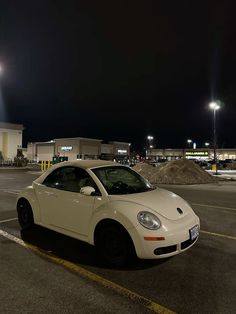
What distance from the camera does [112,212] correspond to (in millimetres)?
4727

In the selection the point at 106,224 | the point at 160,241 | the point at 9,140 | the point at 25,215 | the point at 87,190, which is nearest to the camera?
the point at 160,241

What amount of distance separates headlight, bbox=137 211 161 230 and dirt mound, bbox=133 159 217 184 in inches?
649

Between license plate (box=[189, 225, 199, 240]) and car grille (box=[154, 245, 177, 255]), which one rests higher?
license plate (box=[189, 225, 199, 240])

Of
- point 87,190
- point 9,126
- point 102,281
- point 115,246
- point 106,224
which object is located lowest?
point 102,281

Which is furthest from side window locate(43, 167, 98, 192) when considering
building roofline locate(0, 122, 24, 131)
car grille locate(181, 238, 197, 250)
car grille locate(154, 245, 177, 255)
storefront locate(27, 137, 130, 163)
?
storefront locate(27, 137, 130, 163)

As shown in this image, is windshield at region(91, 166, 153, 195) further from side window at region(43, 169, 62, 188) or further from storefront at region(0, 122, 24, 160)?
storefront at region(0, 122, 24, 160)

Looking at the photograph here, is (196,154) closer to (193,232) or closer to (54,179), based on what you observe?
(54,179)

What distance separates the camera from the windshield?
544 centimetres

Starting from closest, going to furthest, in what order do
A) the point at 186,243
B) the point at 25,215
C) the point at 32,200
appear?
the point at 186,243, the point at 32,200, the point at 25,215

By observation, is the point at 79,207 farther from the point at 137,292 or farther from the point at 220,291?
the point at 220,291

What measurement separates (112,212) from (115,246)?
0.55 meters

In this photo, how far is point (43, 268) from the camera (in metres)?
4.66

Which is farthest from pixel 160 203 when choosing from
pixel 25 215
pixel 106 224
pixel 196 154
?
pixel 196 154

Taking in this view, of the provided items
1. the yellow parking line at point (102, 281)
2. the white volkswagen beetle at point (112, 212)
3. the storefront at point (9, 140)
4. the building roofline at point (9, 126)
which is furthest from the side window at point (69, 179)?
the building roofline at point (9, 126)
